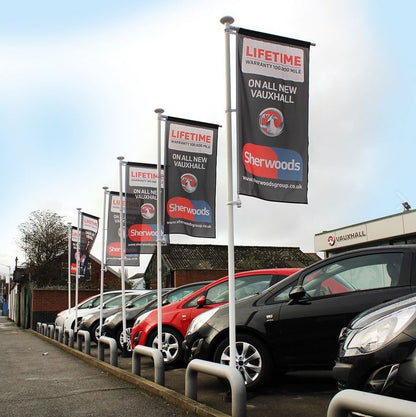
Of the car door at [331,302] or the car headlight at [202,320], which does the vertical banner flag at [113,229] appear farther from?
the car door at [331,302]

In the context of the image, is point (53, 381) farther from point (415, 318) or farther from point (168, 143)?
point (415, 318)

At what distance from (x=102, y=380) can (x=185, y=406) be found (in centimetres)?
312

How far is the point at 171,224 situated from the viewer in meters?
8.44

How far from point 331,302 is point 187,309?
401cm

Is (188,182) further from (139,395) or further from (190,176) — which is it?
(139,395)

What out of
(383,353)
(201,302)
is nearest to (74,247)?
(201,302)

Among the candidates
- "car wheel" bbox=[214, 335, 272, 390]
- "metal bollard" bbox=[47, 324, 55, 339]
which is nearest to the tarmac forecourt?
"car wheel" bbox=[214, 335, 272, 390]

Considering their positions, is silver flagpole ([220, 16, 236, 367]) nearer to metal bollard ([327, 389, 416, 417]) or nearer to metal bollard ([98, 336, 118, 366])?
metal bollard ([327, 389, 416, 417])

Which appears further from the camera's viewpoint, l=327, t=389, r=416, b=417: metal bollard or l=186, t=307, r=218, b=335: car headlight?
l=186, t=307, r=218, b=335: car headlight

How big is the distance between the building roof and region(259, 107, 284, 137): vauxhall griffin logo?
3032 centimetres

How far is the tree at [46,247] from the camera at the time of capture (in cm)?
5019

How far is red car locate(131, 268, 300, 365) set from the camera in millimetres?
8336

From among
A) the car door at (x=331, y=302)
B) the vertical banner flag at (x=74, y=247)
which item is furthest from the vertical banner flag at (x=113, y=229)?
the car door at (x=331, y=302)

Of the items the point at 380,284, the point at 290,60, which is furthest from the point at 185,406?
the point at 290,60
